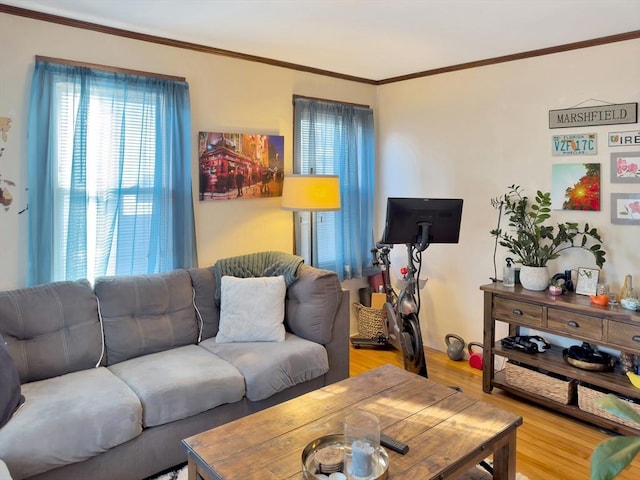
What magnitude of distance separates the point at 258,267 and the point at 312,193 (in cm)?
67

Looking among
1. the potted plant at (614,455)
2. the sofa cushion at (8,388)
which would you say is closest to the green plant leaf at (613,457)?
the potted plant at (614,455)

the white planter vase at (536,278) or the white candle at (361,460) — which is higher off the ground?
the white planter vase at (536,278)

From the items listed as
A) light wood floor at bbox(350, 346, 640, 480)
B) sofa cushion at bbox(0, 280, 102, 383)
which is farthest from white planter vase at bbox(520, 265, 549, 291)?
sofa cushion at bbox(0, 280, 102, 383)

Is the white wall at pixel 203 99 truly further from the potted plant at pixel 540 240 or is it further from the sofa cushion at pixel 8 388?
the potted plant at pixel 540 240

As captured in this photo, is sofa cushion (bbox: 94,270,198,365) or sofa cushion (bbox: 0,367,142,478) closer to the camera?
sofa cushion (bbox: 0,367,142,478)

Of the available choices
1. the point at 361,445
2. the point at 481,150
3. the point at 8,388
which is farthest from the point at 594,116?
the point at 8,388

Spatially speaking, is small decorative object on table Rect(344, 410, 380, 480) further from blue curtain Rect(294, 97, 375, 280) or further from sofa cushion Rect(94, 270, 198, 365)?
blue curtain Rect(294, 97, 375, 280)

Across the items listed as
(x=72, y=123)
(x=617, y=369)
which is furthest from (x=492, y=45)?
(x=72, y=123)

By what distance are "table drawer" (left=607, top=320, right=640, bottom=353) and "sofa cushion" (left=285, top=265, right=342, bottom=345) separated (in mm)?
1663

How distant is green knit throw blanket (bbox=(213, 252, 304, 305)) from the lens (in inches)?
131

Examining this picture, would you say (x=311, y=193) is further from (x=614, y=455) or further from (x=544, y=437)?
(x=614, y=455)

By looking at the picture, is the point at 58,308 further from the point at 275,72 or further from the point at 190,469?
the point at 275,72

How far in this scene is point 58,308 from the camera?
2.68 metres

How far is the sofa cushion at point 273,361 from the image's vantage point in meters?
2.71
